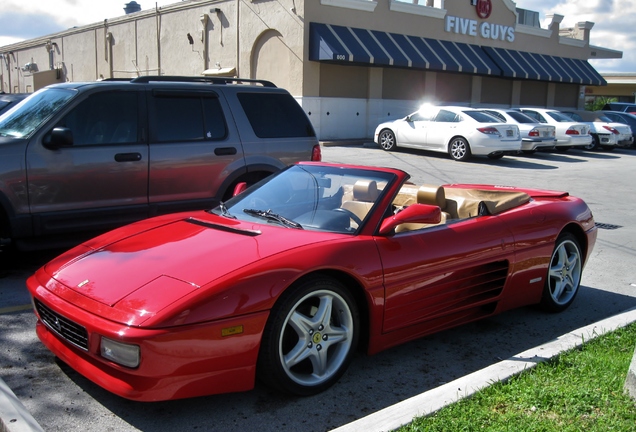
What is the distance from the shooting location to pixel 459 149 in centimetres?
1902

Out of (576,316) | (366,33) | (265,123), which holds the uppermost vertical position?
(366,33)

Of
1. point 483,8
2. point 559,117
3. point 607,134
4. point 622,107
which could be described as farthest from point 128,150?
point 622,107

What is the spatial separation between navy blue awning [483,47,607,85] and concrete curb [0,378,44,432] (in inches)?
1167

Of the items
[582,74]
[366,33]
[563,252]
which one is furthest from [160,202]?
[582,74]

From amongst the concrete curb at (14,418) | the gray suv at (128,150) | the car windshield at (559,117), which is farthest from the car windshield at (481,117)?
the concrete curb at (14,418)

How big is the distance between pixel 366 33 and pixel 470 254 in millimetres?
21688

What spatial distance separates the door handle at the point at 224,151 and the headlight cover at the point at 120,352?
165 inches

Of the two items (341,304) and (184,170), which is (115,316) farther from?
(184,170)

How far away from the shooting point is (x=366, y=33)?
25.0 m

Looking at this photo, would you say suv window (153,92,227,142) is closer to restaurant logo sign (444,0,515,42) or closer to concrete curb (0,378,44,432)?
concrete curb (0,378,44,432)

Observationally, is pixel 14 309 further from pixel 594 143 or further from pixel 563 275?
pixel 594 143

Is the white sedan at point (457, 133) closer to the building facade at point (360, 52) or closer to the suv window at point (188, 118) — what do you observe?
the building facade at point (360, 52)

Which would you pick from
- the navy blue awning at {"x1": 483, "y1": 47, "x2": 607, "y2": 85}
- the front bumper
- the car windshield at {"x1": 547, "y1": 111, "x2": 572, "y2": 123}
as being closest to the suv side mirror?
the front bumper

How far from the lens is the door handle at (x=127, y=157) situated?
664cm
